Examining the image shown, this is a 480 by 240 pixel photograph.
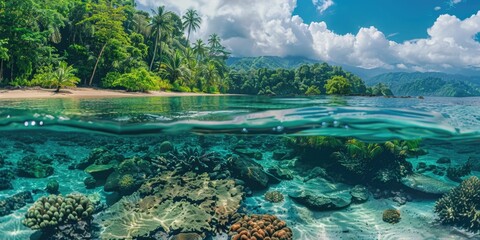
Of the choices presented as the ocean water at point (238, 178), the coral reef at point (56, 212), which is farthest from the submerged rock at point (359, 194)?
the coral reef at point (56, 212)

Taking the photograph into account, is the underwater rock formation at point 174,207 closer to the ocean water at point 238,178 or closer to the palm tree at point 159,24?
the ocean water at point 238,178

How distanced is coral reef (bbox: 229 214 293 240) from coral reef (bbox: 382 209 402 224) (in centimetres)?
397

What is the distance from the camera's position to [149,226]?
29.0 feet

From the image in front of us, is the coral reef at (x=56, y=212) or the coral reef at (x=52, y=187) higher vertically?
the coral reef at (x=56, y=212)

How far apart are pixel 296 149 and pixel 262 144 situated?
605 centimetres

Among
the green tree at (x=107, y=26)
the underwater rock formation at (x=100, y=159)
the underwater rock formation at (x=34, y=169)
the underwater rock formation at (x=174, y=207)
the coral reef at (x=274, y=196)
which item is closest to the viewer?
the underwater rock formation at (x=174, y=207)

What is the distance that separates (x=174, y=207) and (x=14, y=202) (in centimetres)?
643

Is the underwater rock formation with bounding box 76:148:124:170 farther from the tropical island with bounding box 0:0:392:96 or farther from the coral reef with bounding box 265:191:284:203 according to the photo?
the tropical island with bounding box 0:0:392:96

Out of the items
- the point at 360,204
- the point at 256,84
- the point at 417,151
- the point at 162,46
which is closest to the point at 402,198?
the point at 360,204

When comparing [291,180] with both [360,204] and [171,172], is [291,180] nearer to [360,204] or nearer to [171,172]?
[360,204]

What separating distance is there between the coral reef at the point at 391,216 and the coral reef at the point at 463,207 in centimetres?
157

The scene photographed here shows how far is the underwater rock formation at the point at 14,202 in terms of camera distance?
34.1ft

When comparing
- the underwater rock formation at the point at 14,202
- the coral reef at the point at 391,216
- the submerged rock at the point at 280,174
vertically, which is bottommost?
the underwater rock formation at the point at 14,202

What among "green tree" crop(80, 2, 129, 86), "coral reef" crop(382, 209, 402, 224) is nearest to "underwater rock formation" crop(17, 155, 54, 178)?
"coral reef" crop(382, 209, 402, 224)
